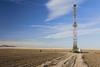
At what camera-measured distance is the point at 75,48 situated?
86250mm

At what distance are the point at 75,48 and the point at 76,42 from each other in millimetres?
2590

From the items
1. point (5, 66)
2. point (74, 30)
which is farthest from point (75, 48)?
point (5, 66)

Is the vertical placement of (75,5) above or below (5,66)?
above

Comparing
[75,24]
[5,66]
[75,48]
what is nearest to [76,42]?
[75,48]

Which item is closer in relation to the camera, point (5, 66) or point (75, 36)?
point (5, 66)

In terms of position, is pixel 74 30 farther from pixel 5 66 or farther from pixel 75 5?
pixel 5 66

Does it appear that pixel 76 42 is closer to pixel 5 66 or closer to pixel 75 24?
pixel 75 24

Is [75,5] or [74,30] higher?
[75,5]

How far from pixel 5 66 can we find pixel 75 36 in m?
60.3

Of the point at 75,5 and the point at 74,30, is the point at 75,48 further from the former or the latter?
the point at 75,5

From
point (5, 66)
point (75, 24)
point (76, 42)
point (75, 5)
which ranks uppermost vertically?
point (75, 5)

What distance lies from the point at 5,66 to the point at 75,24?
197ft

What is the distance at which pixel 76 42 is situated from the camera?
85438 millimetres

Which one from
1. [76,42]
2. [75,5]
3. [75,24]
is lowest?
[76,42]
